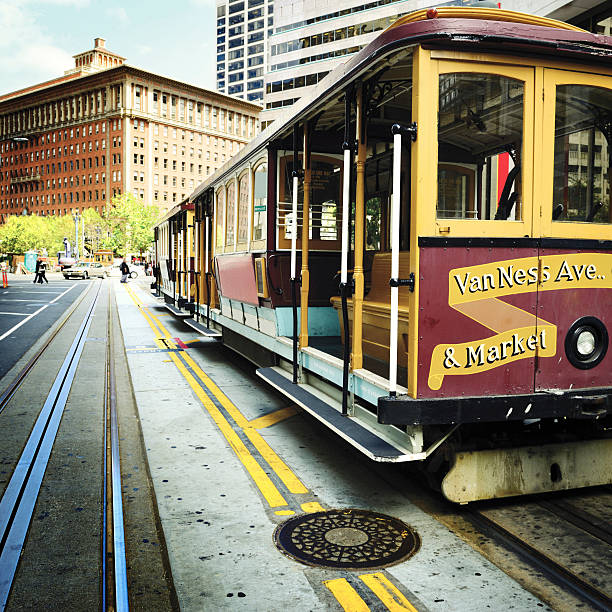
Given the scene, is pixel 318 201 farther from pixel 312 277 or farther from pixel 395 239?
pixel 395 239

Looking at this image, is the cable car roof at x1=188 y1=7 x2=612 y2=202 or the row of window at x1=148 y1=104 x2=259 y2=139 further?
the row of window at x1=148 y1=104 x2=259 y2=139

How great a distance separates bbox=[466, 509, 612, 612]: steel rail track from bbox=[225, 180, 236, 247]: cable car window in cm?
618

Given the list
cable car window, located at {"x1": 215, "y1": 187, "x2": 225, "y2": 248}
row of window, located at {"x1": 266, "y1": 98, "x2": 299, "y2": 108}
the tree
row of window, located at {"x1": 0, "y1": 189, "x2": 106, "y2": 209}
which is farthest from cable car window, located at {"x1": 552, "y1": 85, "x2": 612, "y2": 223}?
row of window, located at {"x1": 0, "y1": 189, "x2": 106, "y2": 209}

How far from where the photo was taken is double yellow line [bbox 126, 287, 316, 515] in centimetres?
495

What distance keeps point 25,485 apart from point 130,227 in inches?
3515

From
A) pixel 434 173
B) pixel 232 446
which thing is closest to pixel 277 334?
pixel 232 446

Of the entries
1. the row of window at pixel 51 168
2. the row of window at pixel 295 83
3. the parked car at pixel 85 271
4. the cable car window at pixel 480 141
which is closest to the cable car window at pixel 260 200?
the cable car window at pixel 480 141

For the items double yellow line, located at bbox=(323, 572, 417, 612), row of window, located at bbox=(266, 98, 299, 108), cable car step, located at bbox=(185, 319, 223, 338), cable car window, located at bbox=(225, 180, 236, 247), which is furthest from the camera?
row of window, located at bbox=(266, 98, 299, 108)

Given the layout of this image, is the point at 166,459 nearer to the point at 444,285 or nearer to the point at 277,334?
the point at 277,334

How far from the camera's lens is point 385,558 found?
380cm

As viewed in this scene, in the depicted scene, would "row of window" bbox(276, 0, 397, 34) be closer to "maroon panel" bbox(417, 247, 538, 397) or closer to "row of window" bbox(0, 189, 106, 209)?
"row of window" bbox(0, 189, 106, 209)

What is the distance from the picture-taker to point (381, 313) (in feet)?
17.6

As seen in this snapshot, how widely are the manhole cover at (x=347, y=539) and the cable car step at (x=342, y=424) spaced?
0.54 m

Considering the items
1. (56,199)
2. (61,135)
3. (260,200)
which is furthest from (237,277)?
(61,135)
